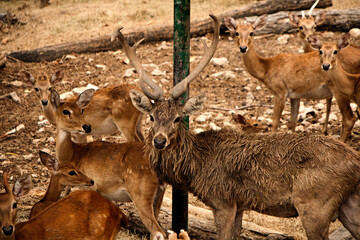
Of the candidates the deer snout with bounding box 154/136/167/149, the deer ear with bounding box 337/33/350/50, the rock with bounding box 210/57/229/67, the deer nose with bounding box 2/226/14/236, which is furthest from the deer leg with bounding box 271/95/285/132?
the deer nose with bounding box 2/226/14/236

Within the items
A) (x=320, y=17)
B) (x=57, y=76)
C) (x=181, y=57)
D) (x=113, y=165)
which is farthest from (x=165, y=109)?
(x=320, y=17)

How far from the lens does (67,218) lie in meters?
5.30

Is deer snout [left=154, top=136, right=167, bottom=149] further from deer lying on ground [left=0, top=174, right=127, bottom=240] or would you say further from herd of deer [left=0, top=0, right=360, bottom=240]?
deer lying on ground [left=0, top=174, right=127, bottom=240]

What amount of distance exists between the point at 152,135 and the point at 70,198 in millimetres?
1199

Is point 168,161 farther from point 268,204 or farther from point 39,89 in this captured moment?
point 39,89

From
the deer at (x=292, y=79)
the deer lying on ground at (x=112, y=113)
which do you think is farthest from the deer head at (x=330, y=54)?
the deer lying on ground at (x=112, y=113)

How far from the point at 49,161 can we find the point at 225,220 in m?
2.33

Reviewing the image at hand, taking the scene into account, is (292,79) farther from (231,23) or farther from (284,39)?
(284,39)

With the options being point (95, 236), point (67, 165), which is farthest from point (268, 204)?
point (67, 165)

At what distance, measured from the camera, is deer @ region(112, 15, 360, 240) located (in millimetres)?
4836

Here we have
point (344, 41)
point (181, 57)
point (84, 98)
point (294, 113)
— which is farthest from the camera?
point (294, 113)

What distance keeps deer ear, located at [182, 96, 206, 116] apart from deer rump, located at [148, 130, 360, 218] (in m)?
0.32

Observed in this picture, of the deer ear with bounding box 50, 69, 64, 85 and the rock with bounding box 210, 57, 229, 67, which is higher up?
the deer ear with bounding box 50, 69, 64, 85

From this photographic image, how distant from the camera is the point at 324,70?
27.7 feet
